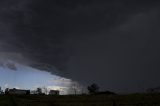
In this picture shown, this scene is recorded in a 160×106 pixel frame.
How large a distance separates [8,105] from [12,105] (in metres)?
1.08

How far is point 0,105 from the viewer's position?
3356 inches

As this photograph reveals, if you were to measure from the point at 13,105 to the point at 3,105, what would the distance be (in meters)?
2.65

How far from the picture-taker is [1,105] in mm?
85875

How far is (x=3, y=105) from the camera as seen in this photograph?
85125 millimetres

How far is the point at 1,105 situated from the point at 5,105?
130 centimetres

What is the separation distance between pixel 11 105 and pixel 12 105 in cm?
38

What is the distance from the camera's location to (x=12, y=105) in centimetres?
8612

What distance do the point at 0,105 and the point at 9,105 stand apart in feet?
7.76

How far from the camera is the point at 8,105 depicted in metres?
85.7

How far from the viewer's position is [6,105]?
280 feet

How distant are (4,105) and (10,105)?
161 cm

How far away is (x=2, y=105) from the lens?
85688 millimetres

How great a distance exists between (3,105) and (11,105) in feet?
6.95

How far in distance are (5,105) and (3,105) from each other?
54 cm
